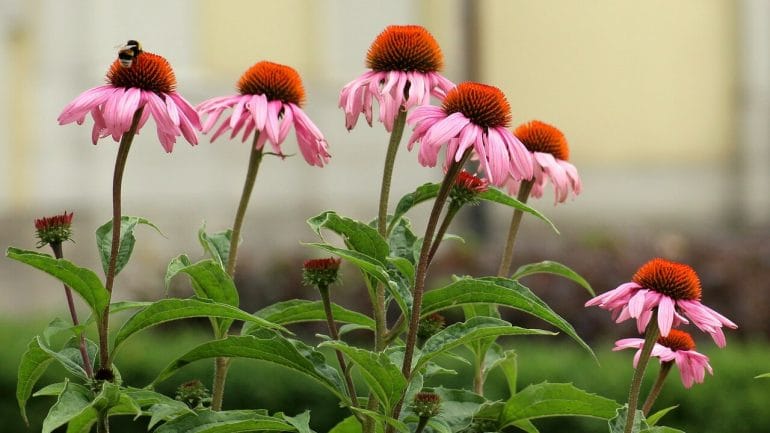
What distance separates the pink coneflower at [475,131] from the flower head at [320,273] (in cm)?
20

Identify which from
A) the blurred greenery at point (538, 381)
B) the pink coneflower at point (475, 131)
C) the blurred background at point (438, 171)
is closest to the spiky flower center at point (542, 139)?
the pink coneflower at point (475, 131)

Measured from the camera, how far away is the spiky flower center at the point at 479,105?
1.44 m

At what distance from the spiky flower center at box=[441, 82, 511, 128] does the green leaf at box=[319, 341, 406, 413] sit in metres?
0.31

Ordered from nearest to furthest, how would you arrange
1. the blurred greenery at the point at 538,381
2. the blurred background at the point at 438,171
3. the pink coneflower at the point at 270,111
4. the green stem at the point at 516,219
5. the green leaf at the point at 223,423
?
the green leaf at the point at 223,423 → the pink coneflower at the point at 270,111 → the green stem at the point at 516,219 → the blurred greenery at the point at 538,381 → the blurred background at the point at 438,171

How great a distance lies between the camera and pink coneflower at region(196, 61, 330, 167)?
1.56 m

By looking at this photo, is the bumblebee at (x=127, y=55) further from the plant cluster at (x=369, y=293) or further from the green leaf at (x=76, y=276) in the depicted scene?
the green leaf at (x=76, y=276)

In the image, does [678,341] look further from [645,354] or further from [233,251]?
[233,251]

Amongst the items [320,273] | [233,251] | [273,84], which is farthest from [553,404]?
[273,84]

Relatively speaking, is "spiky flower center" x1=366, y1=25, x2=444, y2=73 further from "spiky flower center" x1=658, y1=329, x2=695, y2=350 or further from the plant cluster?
"spiky flower center" x1=658, y1=329, x2=695, y2=350

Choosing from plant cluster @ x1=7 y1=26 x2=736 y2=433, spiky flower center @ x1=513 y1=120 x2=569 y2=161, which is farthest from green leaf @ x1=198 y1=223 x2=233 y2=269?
spiky flower center @ x1=513 y1=120 x2=569 y2=161

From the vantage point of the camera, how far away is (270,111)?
160 cm

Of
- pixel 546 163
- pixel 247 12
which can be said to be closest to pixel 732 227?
pixel 247 12

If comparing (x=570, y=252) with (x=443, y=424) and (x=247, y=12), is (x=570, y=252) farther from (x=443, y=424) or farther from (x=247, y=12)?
(x=443, y=424)

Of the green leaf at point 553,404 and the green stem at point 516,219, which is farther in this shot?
the green stem at point 516,219
